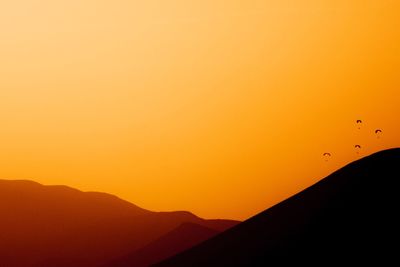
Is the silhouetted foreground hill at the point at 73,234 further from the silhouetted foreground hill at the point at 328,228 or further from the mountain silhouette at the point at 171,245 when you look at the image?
the silhouetted foreground hill at the point at 328,228

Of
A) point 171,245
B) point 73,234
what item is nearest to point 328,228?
point 171,245

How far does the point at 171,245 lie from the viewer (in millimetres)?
119875

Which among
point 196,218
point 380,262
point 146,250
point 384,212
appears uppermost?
point 196,218

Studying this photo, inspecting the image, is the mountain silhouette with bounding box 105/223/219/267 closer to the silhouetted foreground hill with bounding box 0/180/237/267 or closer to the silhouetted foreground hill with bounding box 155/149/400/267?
the silhouetted foreground hill with bounding box 0/180/237/267

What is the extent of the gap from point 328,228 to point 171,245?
77443 mm

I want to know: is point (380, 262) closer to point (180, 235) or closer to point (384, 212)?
point (384, 212)

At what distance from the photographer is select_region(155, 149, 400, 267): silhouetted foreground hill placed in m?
41.0

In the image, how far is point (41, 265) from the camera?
14325 cm

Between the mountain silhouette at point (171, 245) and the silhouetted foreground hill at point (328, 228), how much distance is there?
61.7 m

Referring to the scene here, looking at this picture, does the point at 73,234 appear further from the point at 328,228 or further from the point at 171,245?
the point at 328,228

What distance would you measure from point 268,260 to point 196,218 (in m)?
135

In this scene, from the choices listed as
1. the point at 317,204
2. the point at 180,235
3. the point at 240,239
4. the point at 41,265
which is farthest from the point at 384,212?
the point at 41,265

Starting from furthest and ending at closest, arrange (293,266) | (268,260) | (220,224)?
(220,224) < (268,260) < (293,266)

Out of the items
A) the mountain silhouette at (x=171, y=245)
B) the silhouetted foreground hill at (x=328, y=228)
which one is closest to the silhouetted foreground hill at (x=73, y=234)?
the mountain silhouette at (x=171, y=245)
